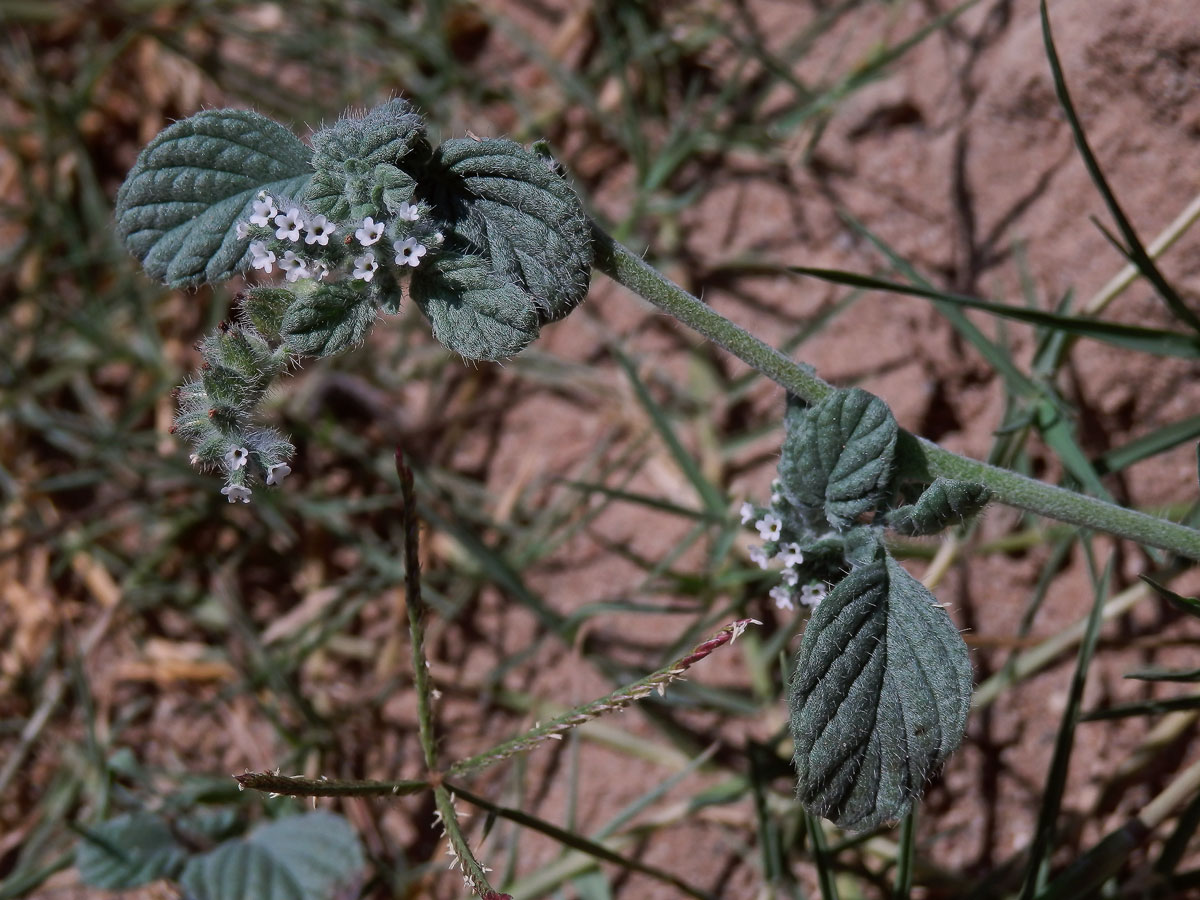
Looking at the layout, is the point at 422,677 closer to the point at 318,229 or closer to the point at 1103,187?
the point at 318,229

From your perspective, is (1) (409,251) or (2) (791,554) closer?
(1) (409,251)

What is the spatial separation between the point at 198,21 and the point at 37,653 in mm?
2252

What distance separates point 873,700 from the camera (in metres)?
1.83

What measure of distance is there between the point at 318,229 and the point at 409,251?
0.17m

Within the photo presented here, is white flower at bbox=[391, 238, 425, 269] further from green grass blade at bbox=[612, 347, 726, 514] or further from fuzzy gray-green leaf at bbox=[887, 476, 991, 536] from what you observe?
green grass blade at bbox=[612, 347, 726, 514]

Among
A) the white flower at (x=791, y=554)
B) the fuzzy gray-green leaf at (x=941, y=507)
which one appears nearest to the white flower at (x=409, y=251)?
the white flower at (x=791, y=554)

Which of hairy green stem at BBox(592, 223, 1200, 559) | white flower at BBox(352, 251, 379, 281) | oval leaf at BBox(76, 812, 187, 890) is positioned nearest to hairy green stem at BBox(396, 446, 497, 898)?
white flower at BBox(352, 251, 379, 281)

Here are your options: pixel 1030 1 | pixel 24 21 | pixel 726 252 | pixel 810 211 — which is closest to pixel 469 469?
pixel 726 252

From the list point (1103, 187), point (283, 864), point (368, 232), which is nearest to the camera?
point (368, 232)

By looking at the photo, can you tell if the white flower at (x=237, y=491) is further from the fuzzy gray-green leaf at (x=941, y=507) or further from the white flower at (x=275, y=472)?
the fuzzy gray-green leaf at (x=941, y=507)

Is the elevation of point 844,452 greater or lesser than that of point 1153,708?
greater

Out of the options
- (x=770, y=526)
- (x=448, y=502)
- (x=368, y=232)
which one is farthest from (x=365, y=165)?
(x=448, y=502)

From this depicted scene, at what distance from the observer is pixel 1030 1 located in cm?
281

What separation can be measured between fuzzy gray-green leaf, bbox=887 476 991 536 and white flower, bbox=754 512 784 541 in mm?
207
